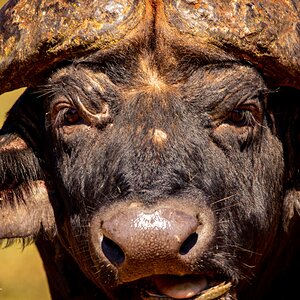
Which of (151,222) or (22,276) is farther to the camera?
(22,276)

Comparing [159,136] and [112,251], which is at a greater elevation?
[159,136]

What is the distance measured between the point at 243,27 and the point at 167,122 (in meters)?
0.67

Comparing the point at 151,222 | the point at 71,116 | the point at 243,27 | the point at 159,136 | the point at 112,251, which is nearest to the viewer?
the point at 151,222

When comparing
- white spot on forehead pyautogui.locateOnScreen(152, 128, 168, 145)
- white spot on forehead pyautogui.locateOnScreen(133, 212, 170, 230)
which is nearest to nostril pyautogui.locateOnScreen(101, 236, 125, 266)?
white spot on forehead pyautogui.locateOnScreen(133, 212, 170, 230)

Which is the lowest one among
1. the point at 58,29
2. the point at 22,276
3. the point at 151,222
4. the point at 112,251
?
the point at 22,276

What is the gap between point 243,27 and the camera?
6.39m

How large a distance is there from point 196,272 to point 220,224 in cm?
39

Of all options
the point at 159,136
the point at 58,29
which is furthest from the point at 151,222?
the point at 58,29

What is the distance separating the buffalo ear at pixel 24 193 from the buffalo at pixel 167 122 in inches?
3.2

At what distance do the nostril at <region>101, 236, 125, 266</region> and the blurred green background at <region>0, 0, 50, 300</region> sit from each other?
557 cm

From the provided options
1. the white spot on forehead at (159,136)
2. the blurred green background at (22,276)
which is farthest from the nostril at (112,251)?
the blurred green background at (22,276)

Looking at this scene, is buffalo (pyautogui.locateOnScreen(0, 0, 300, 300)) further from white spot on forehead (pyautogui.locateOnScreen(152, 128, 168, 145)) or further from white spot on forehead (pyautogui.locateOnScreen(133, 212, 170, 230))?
white spot on forehead (pyautogui.locateOnScreen(133, 212, 170, 230))

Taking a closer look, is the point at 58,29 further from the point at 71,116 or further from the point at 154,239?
the point at 154,239

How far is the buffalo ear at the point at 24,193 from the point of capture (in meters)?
7.14
